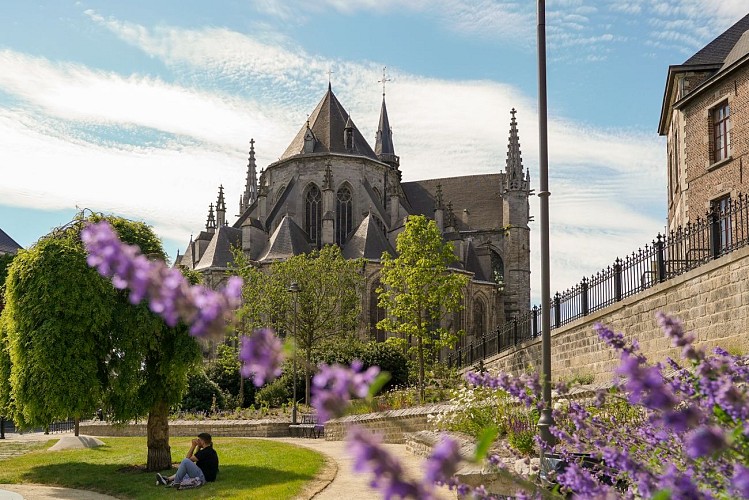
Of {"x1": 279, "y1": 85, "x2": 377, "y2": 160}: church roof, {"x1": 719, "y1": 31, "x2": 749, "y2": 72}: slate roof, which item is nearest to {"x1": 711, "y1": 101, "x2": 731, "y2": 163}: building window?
{"x1": 719, "y1": 31, "x2": 749, "y2": 72}: slate roof

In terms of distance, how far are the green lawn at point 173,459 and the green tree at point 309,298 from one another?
21.2m

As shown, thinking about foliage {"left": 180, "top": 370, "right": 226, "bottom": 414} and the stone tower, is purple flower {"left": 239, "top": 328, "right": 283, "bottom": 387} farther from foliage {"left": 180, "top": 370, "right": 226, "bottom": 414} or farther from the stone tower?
the stone tower

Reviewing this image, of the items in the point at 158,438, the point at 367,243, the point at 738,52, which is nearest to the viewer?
the point at 158,438

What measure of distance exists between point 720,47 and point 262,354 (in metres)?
26.6

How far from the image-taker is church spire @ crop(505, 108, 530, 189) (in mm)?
65938

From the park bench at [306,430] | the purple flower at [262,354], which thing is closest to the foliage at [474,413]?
the park bench at [306,430]

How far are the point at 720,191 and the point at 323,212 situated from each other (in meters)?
37.0

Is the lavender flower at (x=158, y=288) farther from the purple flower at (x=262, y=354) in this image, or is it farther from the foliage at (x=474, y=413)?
the foliage at (x=474, y=413)

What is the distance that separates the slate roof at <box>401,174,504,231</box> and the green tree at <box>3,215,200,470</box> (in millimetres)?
50737

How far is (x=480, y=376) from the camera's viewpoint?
5.11 metres

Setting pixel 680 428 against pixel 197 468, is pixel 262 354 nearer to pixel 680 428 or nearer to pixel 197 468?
pixel 680 428

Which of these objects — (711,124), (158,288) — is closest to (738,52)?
(711,124)

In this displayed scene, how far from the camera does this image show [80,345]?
15.6 m

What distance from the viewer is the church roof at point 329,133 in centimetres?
6150
